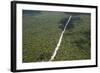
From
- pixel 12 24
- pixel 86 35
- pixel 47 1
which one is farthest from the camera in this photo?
pixel 86 35

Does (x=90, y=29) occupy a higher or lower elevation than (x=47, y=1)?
lower

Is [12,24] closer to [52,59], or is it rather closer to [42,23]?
[42,23]

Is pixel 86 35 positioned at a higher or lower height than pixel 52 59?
higher

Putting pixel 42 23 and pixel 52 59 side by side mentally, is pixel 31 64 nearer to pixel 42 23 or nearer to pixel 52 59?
pixel 52 59

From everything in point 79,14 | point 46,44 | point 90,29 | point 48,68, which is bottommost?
point 48,68

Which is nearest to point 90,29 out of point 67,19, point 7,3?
point 67,19

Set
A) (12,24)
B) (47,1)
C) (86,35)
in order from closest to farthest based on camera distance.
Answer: (12,24)
(47,1)
(86,35)

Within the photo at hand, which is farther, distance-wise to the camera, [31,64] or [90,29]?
[90,29]

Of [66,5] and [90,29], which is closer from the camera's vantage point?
[66,5]

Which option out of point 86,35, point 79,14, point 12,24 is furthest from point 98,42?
point 12,24
